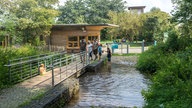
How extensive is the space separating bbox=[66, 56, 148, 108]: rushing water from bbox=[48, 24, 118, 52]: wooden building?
444 inches

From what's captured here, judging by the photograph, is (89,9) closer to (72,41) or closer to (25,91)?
(72,41)

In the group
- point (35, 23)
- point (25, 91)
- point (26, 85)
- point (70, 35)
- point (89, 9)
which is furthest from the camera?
point (89, 9)

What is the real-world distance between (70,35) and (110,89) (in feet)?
55.5

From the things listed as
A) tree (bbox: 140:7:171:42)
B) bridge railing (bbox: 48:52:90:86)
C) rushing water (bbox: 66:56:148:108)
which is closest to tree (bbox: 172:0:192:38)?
rushing water (bbox: 66:56:148:108)

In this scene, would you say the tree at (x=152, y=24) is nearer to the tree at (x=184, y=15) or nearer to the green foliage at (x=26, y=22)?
the green foliage at (x=26, y=22)

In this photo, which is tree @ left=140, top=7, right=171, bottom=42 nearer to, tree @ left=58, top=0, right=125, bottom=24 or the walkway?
tree @ left=58, top=0, right=125, bottom=24

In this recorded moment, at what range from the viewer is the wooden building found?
89.7 feet

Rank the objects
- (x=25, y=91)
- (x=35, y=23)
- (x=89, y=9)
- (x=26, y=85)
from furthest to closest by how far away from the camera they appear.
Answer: (x=89, y=9), (x=35, y=23), (x=26, y=85), (x=25, y=91)

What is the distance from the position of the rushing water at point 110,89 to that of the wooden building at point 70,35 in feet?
37.0

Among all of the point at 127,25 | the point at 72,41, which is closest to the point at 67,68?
the point at 72,41

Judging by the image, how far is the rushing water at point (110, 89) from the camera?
30.8 feet

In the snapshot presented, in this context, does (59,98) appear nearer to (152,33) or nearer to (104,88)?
(104,88)

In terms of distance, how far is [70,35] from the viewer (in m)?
27.9

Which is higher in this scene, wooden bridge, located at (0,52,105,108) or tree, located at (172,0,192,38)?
tree, located at (172,0,192,38)
